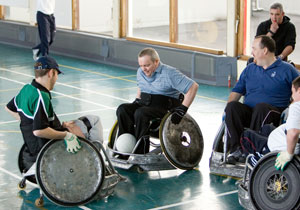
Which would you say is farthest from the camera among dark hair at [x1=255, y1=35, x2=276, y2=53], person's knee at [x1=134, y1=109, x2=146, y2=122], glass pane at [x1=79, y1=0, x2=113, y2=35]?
glass pane at [x1=79, y1=0, x2=113, y2=35]

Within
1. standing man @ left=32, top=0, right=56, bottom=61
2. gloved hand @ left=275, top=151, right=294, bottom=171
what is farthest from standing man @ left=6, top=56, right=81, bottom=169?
standing man @ left=32, top=0, right=56, bottom=61

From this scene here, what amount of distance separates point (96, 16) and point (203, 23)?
3736mm

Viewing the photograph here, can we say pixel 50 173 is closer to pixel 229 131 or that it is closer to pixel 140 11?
pixel 229 131

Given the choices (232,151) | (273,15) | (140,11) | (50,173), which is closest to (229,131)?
(232,151)

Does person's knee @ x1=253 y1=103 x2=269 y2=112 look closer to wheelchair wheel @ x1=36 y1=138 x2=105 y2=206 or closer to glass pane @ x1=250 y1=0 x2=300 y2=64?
wheelchair wheel @ x1=36 y1=138 x2=105 y2=206

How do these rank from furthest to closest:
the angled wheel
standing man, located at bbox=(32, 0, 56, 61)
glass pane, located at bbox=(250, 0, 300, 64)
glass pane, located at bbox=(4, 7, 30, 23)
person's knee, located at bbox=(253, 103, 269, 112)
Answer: glass pane, located at bbox=(4, 7, 30, 23), standing man, located at bbox=(32, 0, 56, 61), glass pane, located at bbox=(250, 0, 300, 64), the angled wheel, person's knee, located at bbox=(253, 103, 269, 112)

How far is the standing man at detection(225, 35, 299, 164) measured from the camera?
729 cm

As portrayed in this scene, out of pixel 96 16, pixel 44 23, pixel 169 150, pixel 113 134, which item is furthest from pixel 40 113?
pixel 96 16

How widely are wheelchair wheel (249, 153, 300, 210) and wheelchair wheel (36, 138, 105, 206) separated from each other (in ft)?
4.97

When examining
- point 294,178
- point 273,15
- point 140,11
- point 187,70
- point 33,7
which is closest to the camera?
point 294,178

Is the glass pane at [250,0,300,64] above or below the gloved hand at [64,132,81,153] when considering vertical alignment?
above

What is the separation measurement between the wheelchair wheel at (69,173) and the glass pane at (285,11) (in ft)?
22.3

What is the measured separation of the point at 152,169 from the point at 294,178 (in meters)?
2.17

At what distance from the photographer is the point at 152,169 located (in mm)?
7645
